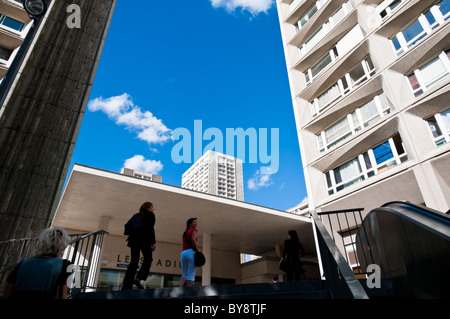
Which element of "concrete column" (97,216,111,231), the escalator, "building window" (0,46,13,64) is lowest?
the escalator

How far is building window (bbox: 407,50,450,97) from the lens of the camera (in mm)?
10555

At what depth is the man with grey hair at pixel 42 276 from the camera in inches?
78.3

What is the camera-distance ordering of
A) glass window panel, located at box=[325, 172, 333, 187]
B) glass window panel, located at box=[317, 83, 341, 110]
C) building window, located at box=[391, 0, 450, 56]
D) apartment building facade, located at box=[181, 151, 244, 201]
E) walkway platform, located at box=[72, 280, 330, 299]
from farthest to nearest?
apartment building facade, located at box=[181, 151, 244, 201], glass window panel, located at box=[317, 83, 341, 110], glass window panel, located at box=[325, 172, 333, 187], building window, located at box=[391, 0, 450, 56], walkway platform, located at box=[72, 280, 330, 299]

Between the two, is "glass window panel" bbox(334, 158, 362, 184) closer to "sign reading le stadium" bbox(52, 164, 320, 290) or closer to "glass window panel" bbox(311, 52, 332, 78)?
"sign reading le stadium" bbox(52, 164, 320, 290)

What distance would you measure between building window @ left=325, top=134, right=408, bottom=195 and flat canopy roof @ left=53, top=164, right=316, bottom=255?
2.76m

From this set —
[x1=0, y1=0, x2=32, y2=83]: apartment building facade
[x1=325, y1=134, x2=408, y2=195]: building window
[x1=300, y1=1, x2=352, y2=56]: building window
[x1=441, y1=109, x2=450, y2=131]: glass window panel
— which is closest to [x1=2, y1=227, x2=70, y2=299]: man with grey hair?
[x1=441, y1=109, x2=450, y2=131]: glass window panel

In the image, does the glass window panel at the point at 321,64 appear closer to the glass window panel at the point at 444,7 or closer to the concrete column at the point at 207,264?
the glass window panel at the point at 444,7

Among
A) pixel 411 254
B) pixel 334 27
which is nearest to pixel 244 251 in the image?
pixel 334 27

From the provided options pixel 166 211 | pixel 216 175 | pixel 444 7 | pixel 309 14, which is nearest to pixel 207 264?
pixel 166 211

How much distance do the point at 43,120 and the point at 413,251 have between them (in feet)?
26.4

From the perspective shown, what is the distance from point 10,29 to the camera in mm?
20344

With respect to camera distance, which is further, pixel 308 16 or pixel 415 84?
pixel 308 16

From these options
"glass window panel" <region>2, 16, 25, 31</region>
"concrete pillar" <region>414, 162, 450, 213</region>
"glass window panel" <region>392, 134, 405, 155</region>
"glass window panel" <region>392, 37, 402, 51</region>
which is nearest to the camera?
"concrete pillar" <region>414, 162, 450, 213</region>

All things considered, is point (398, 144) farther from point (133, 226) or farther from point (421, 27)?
point (133, 226)
